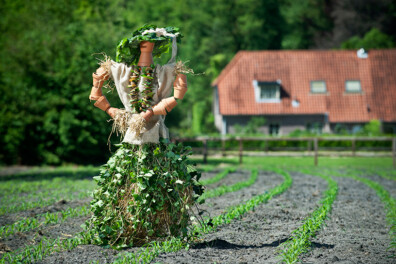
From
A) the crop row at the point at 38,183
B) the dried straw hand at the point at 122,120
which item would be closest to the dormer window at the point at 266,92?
the crop row at the point at 38,183

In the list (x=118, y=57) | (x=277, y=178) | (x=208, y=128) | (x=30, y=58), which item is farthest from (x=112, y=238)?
(x=208, y=128)

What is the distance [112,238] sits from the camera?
512 cm

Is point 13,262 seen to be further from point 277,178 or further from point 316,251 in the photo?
point 277,178

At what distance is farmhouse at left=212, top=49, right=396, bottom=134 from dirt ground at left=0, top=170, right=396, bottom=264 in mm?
21456

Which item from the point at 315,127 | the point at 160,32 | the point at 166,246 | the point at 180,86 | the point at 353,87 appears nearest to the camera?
the point at 166,246

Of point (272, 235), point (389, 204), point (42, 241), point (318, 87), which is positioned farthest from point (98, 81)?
point (318, 87)

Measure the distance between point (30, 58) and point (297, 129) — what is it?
52.7 feet

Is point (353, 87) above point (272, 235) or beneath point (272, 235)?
above

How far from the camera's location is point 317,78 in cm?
3164

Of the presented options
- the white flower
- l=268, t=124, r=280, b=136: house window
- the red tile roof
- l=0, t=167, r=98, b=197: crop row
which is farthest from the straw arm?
l=268, t=124, r=280, b=136: house window

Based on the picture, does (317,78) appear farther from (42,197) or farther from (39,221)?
(39,221)

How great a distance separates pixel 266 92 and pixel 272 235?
84.5 ft

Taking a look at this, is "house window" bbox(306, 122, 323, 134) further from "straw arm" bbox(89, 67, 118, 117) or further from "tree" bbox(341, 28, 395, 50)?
"straw arm" bbox(89, 67, 118, 117)

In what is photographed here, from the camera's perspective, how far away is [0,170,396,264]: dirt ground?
189 inches
